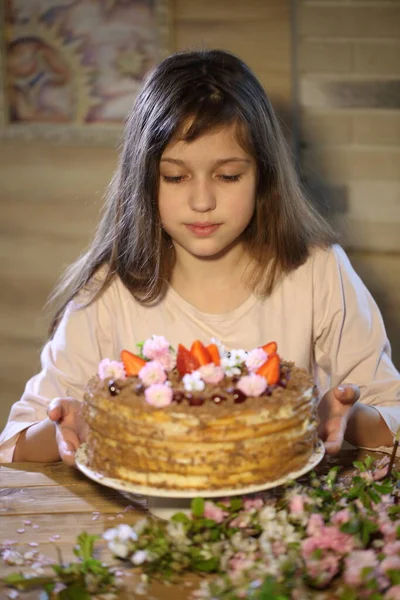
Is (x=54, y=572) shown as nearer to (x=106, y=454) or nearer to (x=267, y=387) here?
(x=106, y=454)

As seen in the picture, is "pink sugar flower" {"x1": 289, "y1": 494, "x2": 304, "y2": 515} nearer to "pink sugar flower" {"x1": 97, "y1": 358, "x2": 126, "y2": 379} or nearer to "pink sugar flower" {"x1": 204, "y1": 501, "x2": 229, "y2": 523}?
"pink sugar flower" {"x1": 204, "y1": 501, "x2": 229, "y2": 523}

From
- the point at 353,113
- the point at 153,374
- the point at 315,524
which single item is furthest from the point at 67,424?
the point at 353,113

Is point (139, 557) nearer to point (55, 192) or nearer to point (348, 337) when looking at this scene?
point (348, 337)

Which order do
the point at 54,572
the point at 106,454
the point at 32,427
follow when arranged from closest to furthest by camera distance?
the point at 54,572
the point at 106,454
the point at 32,427

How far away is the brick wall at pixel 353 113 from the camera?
2.97 metres

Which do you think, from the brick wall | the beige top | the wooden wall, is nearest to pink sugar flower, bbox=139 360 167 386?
the beige top

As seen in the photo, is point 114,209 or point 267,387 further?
point 114,209

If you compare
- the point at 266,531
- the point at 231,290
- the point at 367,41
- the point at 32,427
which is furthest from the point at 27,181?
the point at 266,531

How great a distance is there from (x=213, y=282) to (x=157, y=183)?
1.04 feet

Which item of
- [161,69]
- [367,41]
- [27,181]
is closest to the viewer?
[161,69]

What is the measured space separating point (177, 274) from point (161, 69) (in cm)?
46

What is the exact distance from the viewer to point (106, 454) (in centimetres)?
128

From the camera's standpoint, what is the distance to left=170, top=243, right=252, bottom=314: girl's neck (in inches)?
78.6

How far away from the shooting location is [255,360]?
1369 millimetres
